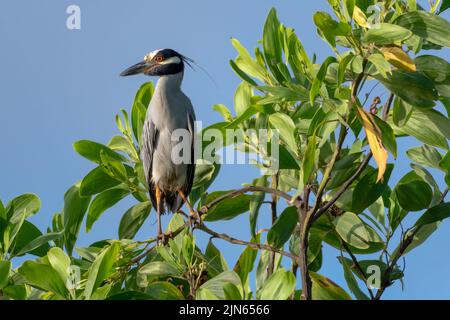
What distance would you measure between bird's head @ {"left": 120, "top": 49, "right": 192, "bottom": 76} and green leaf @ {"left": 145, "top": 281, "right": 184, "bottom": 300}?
3168 millimetres

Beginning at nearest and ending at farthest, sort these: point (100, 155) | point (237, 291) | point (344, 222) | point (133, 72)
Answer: point (237, 291)
point (344, 222)
point (100, 155)
point (133, 72)

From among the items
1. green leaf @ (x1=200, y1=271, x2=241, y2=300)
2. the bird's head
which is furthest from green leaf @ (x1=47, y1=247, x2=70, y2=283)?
the bird's head

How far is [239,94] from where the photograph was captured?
4434 millimetres

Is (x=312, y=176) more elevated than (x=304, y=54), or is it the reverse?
(x=304, y=54)

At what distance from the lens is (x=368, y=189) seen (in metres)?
3.84

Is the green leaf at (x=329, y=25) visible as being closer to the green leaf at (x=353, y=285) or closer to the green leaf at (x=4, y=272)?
the green leaf at (x=353, y=285)

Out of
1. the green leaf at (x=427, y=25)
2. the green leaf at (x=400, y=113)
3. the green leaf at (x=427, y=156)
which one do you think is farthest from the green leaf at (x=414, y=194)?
the green leaf at (x=427, y=25)

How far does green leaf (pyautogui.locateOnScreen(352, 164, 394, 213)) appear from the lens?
150 inches

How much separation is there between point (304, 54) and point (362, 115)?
603 mm

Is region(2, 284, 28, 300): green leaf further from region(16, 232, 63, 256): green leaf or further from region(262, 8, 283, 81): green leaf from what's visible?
region(262, 8, 283, 81): green leaf

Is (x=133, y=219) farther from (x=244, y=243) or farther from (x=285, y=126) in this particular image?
(x=285, y=126)
